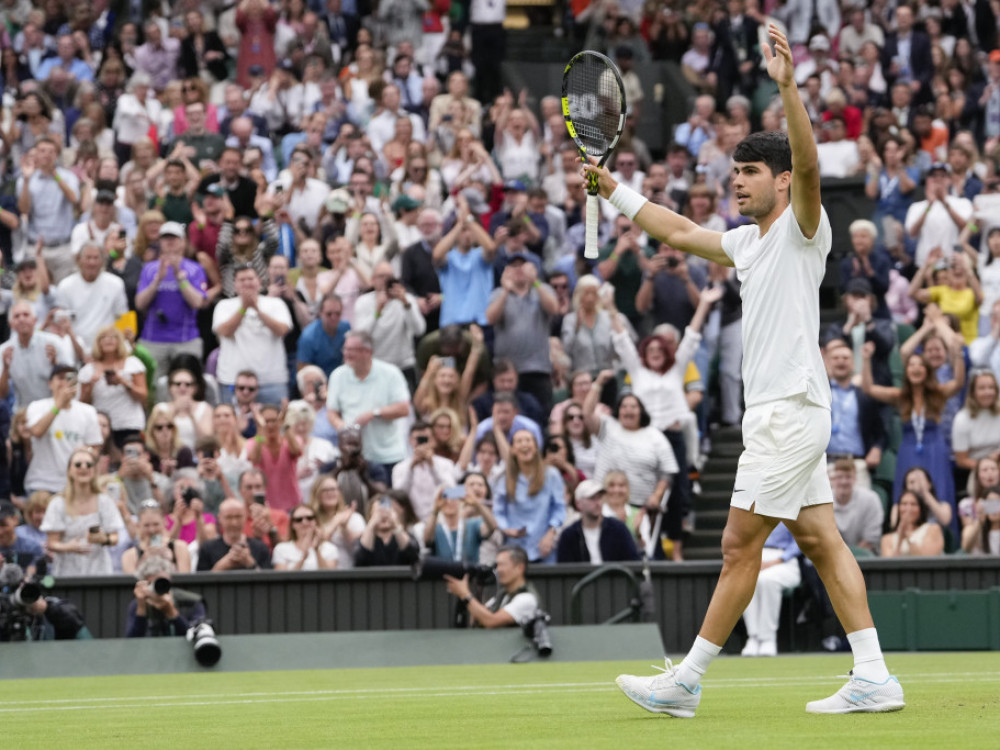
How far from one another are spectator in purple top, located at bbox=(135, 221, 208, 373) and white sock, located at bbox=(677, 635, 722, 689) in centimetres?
1059

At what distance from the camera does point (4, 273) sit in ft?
59.5

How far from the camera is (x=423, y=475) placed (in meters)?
15.0

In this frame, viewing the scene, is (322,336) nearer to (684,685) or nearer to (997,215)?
(997,215)

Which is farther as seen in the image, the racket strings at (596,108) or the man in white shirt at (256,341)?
the man in white shirt at (256,341)

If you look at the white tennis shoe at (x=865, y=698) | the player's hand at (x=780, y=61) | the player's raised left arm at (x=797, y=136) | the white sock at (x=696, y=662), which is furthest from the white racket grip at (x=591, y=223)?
the white tennis shoe at (x=865, y=698)

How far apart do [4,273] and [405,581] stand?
266 inches

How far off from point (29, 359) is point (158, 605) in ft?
14.1

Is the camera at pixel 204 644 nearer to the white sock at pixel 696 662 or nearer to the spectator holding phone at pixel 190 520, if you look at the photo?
the spectator holding phone at pixel 190 520

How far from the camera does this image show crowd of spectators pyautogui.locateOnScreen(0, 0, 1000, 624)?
47.9ft

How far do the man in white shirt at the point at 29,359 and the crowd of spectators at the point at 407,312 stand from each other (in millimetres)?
29

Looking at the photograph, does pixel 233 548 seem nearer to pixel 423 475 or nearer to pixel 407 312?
pixel 423 475

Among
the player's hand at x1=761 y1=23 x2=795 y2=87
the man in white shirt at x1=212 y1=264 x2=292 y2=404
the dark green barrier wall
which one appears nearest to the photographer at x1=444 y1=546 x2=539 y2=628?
the dark green barrier wall

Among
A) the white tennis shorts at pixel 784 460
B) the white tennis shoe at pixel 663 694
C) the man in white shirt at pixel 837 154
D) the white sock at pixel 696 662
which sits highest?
the man in white shirt at pixel 837 154

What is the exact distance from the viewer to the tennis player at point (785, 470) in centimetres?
682
